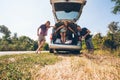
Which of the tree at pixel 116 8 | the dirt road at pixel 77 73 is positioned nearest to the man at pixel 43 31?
the dirt road at pixel 77 73

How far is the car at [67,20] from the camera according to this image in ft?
41.0

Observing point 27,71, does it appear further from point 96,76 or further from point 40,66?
point 96,76

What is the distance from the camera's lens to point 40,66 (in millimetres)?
7719

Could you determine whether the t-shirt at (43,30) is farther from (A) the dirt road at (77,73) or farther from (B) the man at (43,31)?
(A) the dirt road at (77,73)

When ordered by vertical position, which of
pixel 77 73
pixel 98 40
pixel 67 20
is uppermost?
Answer: pixel 67 20

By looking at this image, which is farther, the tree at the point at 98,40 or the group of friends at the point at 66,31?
the tree at the point at 98,40

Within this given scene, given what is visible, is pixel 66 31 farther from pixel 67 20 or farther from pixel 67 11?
pixel 67 11

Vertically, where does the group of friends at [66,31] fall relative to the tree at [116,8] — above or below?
below

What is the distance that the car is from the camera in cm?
1251

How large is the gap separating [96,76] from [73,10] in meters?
8.00

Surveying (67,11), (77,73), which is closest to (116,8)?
(67,11)

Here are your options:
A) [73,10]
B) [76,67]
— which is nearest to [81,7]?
[73,10]

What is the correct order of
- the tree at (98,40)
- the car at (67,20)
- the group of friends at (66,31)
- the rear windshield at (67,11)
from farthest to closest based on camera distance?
the tree at (98,40) → the rear windshield at (67,11) → the group of friends at (66,31) → the car at (67,20)

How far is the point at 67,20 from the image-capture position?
13883mm
